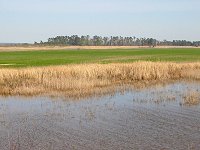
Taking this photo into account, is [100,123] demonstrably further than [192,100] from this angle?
No

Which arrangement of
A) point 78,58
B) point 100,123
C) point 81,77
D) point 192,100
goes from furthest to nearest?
point 78,58 → point 81,77 → point 192,100 → point 100,123

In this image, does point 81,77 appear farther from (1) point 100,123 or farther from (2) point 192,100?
(1) point 100,123

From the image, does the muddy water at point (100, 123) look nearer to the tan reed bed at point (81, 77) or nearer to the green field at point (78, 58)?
the tan reed bed at point (81, 77)

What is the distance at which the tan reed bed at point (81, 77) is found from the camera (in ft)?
69.0

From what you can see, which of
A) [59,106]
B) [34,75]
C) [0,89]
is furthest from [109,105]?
[34,75]

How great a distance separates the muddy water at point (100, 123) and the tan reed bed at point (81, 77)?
3.10m

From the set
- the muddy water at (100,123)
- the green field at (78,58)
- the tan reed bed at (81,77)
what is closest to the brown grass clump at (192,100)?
the muddy water at (100,123)

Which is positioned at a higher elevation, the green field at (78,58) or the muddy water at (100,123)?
the muddy water at (100,123)

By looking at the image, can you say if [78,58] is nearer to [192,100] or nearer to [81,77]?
[81,77]

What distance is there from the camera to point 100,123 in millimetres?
12195

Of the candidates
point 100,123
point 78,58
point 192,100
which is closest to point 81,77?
point 192,100

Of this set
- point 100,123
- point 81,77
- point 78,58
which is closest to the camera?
point 100,123

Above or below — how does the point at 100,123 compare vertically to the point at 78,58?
above

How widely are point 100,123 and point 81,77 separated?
13.5 metres
